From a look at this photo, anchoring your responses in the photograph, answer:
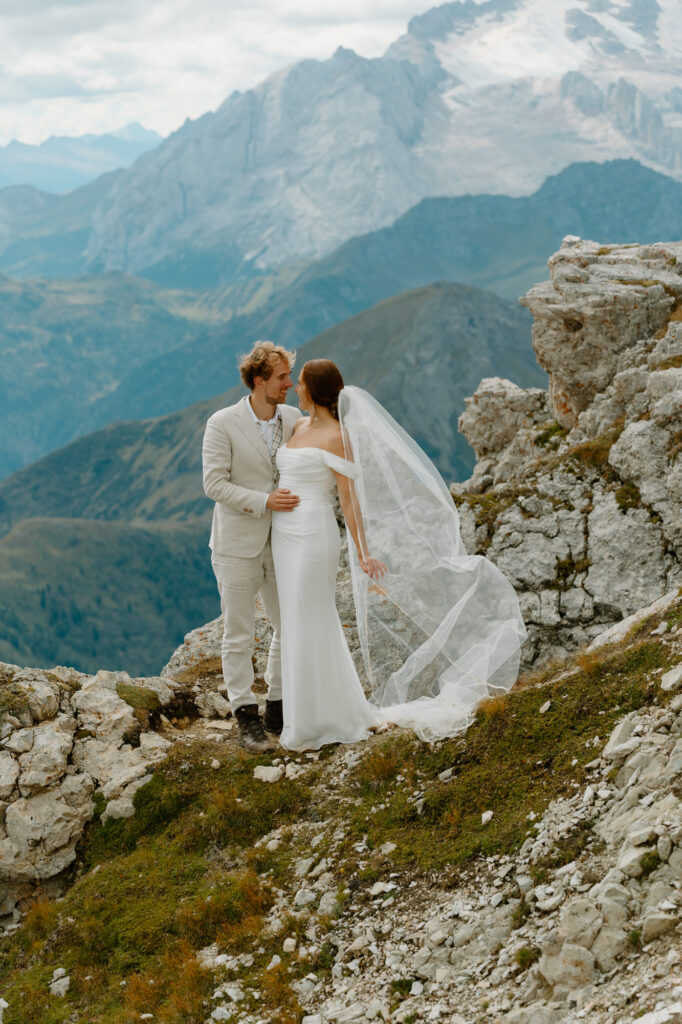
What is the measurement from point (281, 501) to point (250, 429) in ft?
3.11

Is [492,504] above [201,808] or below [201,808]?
above

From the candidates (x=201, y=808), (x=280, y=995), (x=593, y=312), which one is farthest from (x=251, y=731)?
(x=593, y=312)

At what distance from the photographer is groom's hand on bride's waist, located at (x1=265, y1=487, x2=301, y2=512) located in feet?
31.9

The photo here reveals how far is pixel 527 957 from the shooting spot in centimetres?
600

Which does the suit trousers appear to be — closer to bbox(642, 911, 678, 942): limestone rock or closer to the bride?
the bride

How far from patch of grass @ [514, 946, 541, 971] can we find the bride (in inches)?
143

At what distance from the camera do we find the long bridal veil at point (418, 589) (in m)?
10.1

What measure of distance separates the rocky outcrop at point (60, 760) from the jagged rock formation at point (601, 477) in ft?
19.7

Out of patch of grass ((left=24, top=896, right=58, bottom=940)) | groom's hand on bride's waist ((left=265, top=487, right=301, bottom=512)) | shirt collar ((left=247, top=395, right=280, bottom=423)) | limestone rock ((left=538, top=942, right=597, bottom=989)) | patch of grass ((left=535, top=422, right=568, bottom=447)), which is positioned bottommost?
patch of grass ((left=24, top=896, right=58, bottom=940))

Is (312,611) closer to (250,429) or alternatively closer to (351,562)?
(351,562)

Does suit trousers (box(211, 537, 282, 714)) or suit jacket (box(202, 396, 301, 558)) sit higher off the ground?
suit jacket (box(202, 396, 301, 558))

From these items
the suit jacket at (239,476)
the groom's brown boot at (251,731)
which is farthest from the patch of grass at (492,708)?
the suit jacket at (239,476)

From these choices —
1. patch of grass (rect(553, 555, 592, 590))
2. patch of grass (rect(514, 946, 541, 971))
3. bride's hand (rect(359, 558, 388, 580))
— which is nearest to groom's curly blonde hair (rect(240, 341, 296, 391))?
bride's hand (rect(359, 558, 388, 580))

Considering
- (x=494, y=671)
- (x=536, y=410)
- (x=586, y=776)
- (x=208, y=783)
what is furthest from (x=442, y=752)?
(x=536, y=410)
